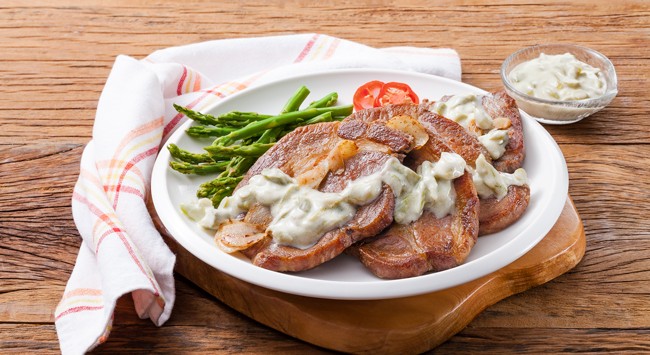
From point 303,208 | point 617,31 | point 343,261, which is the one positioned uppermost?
point 303,208

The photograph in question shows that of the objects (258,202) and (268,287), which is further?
(258,202)

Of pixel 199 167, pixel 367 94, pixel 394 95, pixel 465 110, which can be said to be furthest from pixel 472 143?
pixel 199 167

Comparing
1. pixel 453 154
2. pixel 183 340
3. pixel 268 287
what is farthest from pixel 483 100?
pixel 183 340

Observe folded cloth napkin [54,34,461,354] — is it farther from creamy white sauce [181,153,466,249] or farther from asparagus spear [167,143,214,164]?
creamy white sauce [181,153,466,249]

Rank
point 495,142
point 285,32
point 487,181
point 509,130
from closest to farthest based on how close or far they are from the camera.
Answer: point 487,181, point 495,142, point 509,130, point 285,32

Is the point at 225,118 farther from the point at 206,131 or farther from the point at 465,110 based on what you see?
the point at 465,110

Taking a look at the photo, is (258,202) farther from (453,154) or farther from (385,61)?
(385,61)

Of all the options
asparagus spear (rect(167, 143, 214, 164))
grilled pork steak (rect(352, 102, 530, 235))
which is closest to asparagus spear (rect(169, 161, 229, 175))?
asparagus spear (rect(167, 143, 214, 164))
